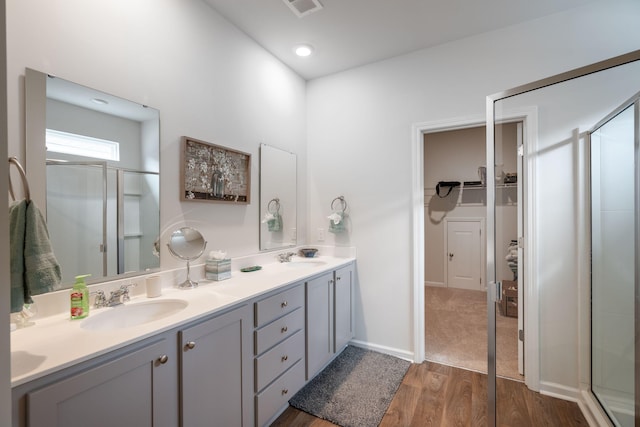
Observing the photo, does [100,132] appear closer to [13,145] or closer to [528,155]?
[13,145]

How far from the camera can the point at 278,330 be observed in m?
1.76

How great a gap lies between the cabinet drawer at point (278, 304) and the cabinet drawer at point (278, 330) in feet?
0.12

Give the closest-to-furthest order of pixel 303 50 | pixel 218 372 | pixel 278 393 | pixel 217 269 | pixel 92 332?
pixel 92 332, pixel 218 372, pixel 278 393, pixel 217 269, pixel 303 50

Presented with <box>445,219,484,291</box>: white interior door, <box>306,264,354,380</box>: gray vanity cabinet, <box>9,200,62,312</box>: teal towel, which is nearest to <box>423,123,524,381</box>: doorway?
<box>445,219,484,291</box>: white interior door

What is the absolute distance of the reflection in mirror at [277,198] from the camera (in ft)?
8.27

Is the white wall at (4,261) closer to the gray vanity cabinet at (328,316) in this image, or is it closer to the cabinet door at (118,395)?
the cabinet door at (118,395)

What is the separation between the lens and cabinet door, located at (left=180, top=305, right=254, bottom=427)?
4.06ft

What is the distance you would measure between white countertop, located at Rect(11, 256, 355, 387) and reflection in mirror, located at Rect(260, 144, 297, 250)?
75cm

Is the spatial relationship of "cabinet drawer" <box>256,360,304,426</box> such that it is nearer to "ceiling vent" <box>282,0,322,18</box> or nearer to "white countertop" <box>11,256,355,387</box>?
"white countertop" <box>11,256,355,387</box>

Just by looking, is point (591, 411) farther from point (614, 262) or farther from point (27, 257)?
point (27, 257)

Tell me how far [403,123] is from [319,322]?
184 cm

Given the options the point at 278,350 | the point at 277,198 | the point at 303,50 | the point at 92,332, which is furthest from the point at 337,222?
the point at 92,332

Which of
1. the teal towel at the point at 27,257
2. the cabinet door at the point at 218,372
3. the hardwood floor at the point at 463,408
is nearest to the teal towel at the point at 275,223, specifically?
the cabinet door at the point at 218,372

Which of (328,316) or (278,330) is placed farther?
(328,316)
